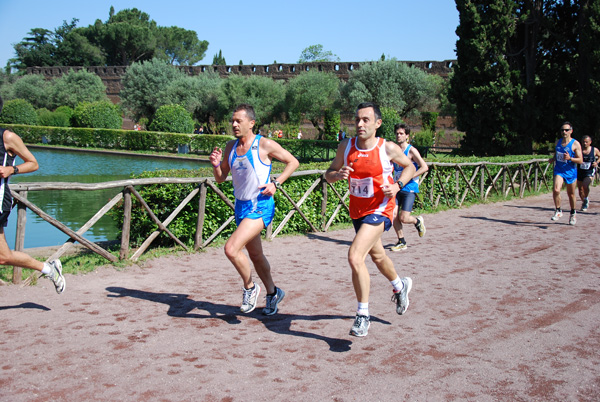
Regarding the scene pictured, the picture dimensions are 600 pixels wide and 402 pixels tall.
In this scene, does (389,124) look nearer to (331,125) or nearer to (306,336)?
(331,125)

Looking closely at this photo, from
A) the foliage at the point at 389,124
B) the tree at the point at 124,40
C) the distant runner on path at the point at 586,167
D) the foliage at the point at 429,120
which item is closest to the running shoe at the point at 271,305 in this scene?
the distant runner on path at the point at 586,167

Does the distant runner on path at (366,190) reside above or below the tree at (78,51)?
below

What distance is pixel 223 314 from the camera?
16.3 feet

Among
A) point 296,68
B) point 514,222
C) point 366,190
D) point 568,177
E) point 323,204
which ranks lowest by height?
point 514,222

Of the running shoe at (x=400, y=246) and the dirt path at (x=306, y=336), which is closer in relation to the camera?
the dirt path at (x=306, y=336)

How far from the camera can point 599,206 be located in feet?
43.2

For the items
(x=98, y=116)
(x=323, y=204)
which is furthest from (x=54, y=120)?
(x=323, y=204)

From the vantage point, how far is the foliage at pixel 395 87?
42125mm

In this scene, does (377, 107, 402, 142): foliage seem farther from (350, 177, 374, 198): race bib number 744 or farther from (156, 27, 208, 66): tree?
(156, 27, 208, 66): tree

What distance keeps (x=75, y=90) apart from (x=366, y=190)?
2218 inches

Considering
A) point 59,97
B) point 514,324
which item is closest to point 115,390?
point 514,324

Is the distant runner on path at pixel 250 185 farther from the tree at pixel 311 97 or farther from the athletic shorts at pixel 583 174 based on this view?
the tree at pixel 311 97

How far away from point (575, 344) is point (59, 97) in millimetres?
57270

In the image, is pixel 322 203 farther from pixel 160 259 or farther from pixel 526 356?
pixel 526 356
